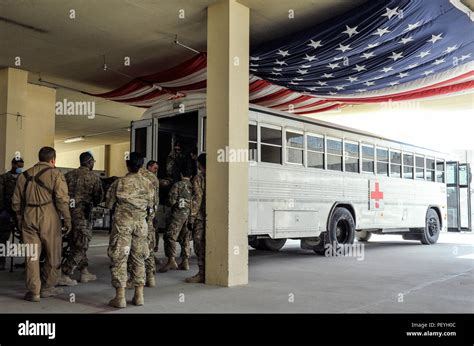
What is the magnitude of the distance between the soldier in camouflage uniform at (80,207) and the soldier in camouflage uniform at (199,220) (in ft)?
4.43

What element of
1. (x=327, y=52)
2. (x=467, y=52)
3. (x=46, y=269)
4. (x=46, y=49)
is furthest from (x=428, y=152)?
(x=46, y=269)

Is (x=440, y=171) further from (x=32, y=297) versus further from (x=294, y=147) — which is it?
(x=32, y=297)

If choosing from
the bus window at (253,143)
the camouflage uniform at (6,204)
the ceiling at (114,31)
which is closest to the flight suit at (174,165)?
the bus window at (253,143)

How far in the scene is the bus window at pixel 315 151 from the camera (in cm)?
937

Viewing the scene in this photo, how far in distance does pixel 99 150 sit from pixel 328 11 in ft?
67.3

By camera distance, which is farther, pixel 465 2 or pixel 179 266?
pixel 179 266

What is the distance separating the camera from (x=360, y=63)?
862 centimetres

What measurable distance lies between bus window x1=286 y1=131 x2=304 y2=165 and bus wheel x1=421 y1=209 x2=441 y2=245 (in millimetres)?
5870

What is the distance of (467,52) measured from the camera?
26.7ft

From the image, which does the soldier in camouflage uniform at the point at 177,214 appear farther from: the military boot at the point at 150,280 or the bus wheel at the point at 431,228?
the bus wheel at the point at 431,228

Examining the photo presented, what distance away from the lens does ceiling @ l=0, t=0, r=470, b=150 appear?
7.11 metres

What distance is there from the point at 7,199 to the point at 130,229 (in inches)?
129

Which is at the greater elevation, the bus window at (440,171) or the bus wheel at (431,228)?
the bus window at (440,171)

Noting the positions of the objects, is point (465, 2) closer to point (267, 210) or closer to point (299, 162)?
point (299, 162)
